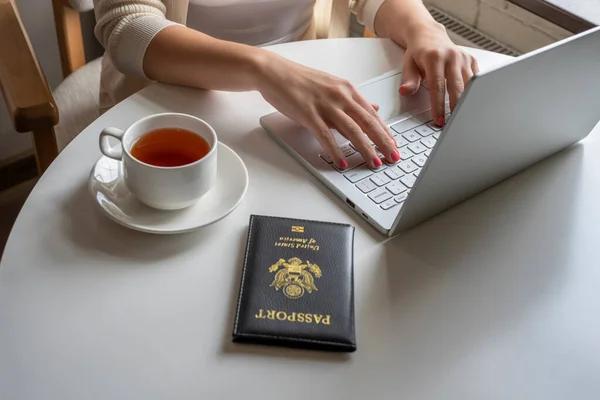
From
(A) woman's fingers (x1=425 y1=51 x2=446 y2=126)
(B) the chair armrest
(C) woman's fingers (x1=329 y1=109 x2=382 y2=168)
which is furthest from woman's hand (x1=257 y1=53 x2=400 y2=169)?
(B) the chair armrest

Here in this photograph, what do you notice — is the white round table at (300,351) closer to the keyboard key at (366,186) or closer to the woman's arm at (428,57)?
the keyboard key at (366,186)

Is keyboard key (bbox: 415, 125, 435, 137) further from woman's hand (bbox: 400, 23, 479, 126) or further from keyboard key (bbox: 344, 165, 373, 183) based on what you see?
keyboard key (bbox: 344, 165, 373, 183)

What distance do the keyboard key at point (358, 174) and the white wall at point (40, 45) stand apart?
114 cm

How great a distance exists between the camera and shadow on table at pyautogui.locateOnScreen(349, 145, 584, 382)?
59 centimetres

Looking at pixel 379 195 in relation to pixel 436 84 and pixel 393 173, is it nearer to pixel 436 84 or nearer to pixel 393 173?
pixel 393 173

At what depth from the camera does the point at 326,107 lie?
0.80 meters

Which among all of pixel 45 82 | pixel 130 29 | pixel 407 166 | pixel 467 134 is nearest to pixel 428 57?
pixel 407 166

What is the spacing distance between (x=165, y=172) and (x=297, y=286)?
19 cm

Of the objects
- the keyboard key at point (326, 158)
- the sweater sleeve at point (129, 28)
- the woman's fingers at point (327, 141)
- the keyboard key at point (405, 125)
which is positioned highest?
the sweater sleeve at point (129, 28)

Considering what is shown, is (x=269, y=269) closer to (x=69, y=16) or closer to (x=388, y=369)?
(x=388, y=369)

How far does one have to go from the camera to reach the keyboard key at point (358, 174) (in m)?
0.75

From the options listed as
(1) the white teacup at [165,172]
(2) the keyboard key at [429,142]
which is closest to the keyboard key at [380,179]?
(2) the keyboard key at [429,142]

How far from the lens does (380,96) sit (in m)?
0.89

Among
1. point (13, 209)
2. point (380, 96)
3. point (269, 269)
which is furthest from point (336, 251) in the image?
point (13, 209)
